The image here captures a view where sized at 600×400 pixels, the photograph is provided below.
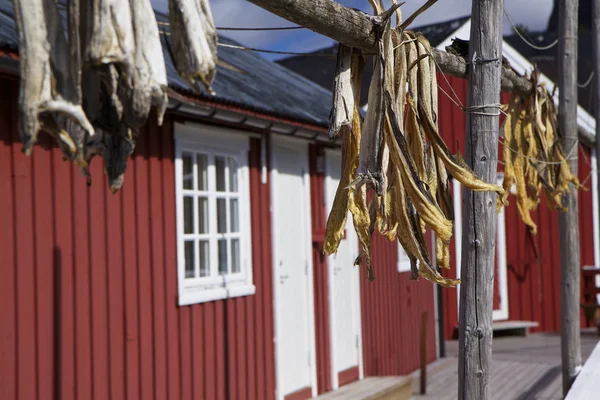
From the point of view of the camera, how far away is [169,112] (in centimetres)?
614

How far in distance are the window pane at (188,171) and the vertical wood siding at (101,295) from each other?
9.1 inches

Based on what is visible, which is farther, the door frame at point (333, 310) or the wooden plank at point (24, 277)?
the door frame at point (333, 310)

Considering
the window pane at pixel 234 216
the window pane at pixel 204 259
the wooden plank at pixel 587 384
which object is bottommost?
the wooden plank at pixel 587 384

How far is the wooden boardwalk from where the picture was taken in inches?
346

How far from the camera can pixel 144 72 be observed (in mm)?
2303

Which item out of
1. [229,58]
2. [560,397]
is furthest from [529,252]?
[229,58]

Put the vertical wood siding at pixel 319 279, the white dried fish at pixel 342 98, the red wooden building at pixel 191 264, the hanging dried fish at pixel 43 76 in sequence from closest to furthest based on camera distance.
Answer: the hanging dried fish at pixel 43 76
the white dried fish at pixel 342 98
the red wooden building at pixel 191 264
the vertical wood siding at pixel 319 279

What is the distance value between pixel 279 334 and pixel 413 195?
408 centimetres

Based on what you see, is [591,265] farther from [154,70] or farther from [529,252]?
[154,70]

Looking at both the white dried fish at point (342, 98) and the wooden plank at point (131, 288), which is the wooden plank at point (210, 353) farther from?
the white dried fish at point (342, 98)

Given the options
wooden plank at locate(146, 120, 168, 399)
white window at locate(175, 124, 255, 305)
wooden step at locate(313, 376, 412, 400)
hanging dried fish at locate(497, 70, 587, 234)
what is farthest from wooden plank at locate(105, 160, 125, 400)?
hanging dried fish at locate(497, 70, 587, 234)

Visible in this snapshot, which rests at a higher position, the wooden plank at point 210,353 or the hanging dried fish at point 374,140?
the hanging dried fish at point 374,140

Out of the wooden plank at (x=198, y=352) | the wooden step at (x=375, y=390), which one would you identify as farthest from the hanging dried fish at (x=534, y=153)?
the wooden plank at (x=198, y=352)

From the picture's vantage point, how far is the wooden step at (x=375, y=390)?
25.3 ft
